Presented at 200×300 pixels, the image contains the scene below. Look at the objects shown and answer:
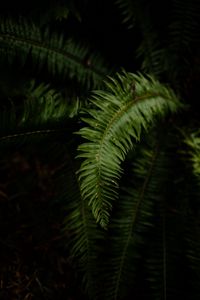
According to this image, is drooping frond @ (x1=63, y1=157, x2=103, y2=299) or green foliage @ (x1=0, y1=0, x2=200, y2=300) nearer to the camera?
green foliage @ (x1=0, y1=0, x2=200, y2=300)

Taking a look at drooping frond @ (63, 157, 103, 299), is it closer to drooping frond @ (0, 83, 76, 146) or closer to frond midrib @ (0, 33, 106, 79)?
drooping frond @ (0, 83, 76, 146)

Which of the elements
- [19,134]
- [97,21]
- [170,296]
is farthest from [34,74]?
[170,296]

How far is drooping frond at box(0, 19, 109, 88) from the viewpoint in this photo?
1.94 meters

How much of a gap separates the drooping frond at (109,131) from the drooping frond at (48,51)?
0.46 metres

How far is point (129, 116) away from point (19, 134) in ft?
1.96

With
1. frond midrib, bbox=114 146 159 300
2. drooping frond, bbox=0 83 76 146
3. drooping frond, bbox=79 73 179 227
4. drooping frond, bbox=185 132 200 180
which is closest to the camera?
drooping frond, bbox=79 73 179 227

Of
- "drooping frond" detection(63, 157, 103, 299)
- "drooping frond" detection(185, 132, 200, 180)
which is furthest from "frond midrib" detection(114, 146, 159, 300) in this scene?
"drooping frond" detection(185, 132, 200, 180)

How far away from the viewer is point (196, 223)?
201 cm

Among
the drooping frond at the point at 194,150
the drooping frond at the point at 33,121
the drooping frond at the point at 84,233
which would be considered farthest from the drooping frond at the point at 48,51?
the drooping frond at the point at 194,150

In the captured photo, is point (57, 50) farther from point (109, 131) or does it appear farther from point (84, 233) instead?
point (84, 233)

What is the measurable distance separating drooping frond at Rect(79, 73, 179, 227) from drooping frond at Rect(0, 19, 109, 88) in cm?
46

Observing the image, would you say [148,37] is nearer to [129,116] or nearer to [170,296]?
[129,116]

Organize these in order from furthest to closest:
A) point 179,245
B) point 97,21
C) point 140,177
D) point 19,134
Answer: point 97,21
point 140,177
point 179,245
point 19,134

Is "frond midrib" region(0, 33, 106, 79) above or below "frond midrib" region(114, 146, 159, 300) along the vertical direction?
above
